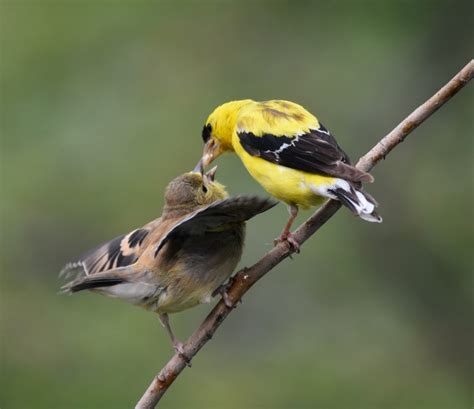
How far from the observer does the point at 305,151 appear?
226 inches

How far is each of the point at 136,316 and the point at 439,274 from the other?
11.5 ft

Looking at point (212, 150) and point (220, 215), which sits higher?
point (212, 150)

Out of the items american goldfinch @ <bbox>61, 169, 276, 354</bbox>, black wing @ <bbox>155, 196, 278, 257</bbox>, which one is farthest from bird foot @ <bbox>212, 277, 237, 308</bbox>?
black wing @ <bbox>155, 196, 278, 257</bbox>

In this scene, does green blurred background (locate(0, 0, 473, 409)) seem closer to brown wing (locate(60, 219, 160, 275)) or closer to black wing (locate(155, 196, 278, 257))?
brown wing (locate(60, 219, 160, 275))

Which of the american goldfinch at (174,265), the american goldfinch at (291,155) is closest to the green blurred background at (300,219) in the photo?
the american goldfinch at (291,155)

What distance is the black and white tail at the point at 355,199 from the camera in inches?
195

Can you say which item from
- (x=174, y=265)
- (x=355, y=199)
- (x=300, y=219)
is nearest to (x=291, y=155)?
Answer: (x=355, y=199)

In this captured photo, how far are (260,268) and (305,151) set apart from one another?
4.16 ft

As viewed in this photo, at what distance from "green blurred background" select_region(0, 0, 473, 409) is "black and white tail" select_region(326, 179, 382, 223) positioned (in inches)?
192

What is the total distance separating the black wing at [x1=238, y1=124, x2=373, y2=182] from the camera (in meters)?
5.52

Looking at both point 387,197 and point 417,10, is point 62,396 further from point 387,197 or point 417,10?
point 417,10

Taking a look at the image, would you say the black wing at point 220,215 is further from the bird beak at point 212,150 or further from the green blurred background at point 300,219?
the green blurred background at point 300,219

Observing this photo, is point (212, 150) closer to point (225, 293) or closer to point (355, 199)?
point (355, 199)

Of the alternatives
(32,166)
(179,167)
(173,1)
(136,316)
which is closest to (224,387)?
(136,316)
